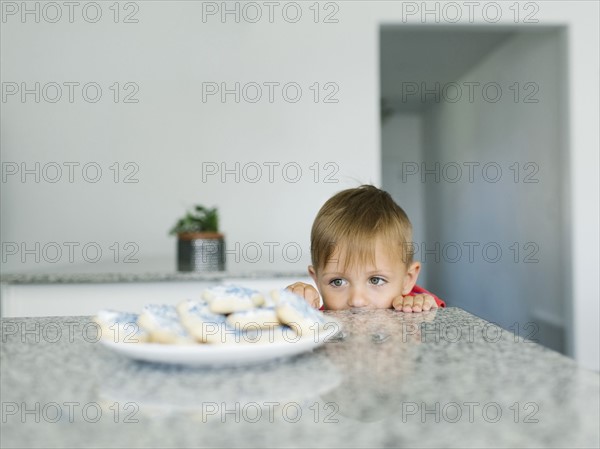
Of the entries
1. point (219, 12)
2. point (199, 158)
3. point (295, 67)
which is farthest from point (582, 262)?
point (219, 12)

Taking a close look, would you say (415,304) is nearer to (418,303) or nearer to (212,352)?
(418,303)

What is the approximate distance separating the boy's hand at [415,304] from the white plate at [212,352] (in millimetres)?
458

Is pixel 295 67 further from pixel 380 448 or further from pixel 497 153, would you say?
pixel 380 448

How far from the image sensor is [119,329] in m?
0.61

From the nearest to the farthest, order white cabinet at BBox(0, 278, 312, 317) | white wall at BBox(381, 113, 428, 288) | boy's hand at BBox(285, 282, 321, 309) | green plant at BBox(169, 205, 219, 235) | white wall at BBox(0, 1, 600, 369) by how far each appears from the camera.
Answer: boy's hand at BBox(285, 282, 321, 309), white cabinet at BBox(0, 278, 312, 317), green plant at BBox(169, 205, 219, 235), white wall at BBox(0, 1, 600, 369), white wall at BBox(381, 113, 428, 288)

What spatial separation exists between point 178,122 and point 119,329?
2.78 metres

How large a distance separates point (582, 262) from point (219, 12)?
2.45 m

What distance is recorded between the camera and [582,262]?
11.5 feet

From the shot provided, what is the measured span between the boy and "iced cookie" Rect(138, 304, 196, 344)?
705 mm

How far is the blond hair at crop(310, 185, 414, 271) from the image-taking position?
1358mm

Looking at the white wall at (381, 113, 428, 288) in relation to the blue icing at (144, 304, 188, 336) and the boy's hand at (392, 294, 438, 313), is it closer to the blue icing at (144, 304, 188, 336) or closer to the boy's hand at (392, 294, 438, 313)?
the boy's hand at (392, 294, 438, 313)

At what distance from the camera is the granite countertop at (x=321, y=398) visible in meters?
0.38

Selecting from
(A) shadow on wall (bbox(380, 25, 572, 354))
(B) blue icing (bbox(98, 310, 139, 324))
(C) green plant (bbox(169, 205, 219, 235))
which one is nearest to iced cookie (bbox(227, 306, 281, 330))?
(B) blue icing (bbox(98, 310, 139, 324))

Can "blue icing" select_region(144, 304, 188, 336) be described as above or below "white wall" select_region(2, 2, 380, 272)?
below
